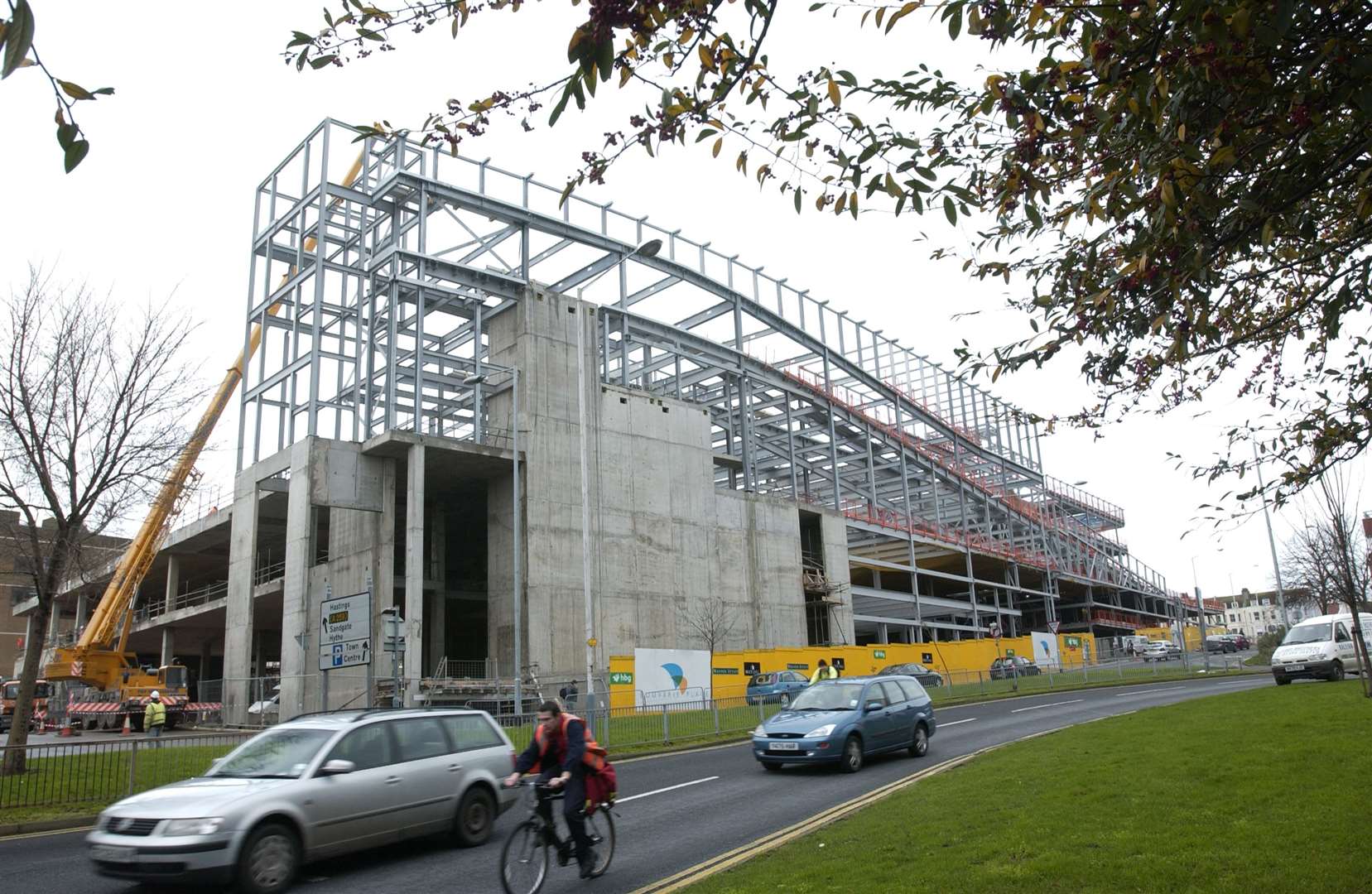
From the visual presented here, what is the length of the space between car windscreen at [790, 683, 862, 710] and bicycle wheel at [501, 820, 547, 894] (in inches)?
355

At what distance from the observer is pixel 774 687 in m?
30.9

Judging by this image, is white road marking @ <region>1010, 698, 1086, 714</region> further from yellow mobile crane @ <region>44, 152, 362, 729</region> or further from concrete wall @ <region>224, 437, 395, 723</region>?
yellow mobile crane @ <region>44, 152, 362, 729</region>

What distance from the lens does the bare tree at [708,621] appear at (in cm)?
4003

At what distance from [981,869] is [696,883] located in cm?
232

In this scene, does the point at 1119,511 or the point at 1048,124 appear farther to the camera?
the point at 1119,511

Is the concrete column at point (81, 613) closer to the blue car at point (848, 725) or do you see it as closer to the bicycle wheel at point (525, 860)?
the blue car at point (848, 725)

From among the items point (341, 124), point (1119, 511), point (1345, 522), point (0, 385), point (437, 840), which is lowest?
point (437, 840)

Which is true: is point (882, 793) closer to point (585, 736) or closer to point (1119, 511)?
point (585, 736)

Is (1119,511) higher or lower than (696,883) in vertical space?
higher

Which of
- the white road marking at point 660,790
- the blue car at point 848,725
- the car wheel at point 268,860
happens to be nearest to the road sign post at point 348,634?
the white road marking at point 660,790

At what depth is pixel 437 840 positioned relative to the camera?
11055 millimetres

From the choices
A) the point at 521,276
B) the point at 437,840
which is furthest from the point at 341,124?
the point at 437,840

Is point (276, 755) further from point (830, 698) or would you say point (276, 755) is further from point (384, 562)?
point (384, 562)

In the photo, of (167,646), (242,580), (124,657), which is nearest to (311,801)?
(242,580)
